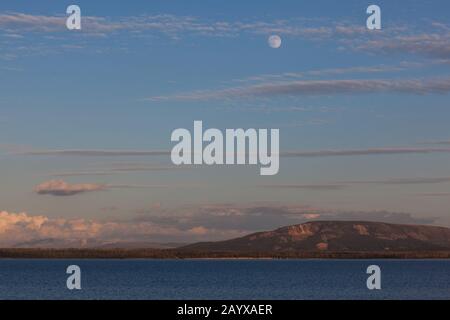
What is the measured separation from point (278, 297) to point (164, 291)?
2258 centimetres
